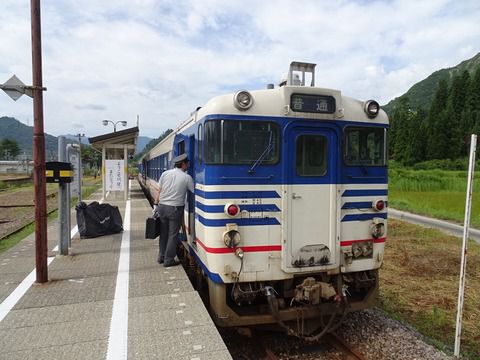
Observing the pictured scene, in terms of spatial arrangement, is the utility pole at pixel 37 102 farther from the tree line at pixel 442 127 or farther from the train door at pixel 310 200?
the tree line at pixel 442 127

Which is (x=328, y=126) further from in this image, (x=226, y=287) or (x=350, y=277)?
(x=226, y=287)

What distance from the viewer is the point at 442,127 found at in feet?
216

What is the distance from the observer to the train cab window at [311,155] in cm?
455

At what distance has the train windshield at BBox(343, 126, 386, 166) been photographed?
15.6 ft

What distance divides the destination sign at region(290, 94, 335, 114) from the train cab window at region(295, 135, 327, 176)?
317 mm

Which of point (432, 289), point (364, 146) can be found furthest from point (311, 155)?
point (432, 289)

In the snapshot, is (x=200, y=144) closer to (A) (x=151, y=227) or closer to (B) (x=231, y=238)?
(B) (x=231, y=238)

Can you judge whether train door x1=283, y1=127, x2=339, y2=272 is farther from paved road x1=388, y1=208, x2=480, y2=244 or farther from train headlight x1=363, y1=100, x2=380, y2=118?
paved road x1=388, y1=208, x2=480, y2=244

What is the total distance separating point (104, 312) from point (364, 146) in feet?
12.2

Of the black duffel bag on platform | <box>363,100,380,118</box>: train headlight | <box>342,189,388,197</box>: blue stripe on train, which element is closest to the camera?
<box>342,189,388,197</box>: blue stripe on train

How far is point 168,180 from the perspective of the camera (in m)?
5.65

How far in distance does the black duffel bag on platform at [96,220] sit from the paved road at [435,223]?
35.5ft

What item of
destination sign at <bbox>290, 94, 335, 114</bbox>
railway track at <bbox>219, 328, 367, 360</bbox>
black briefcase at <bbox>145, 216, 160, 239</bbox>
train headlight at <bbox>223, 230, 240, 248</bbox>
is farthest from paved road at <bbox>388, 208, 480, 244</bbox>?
train headlight at <bbox>223, 230, 240, 248</bbox>

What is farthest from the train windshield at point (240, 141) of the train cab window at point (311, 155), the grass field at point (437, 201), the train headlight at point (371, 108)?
the grass field at point (437, 201)
